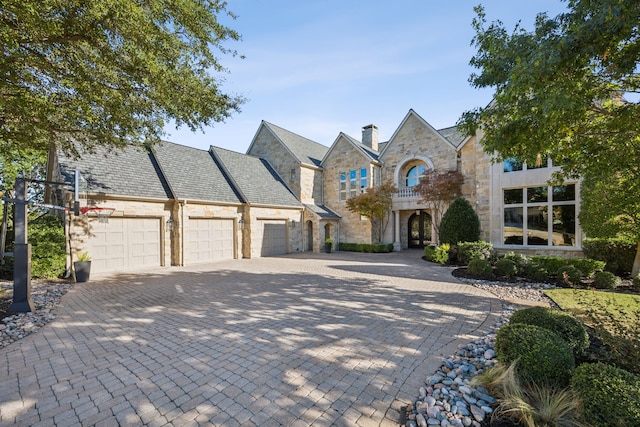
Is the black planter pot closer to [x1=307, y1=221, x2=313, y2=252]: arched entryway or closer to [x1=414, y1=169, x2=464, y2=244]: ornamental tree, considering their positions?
[x1=307, y1=221, x2=313, y2=252]: arched entryway

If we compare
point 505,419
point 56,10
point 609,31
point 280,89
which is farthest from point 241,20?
point 505,419

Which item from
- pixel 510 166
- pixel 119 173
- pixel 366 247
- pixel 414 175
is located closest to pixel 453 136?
pixel 414 175

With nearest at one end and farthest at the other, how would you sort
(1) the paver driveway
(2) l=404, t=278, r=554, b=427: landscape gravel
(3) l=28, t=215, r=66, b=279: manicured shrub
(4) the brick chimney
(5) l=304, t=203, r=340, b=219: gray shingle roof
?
(2) l=404, t=278, r=554, b=427: landscape gravel < (1) the paver driveway < (3) l=28, t=215, r=66, b=279: manicured shrub < (5) l=304, t=203, r=340, b=219: gray shingle roof < (4) the brick chimney

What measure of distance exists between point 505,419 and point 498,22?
295 inches

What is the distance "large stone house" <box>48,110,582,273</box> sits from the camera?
1198 cm

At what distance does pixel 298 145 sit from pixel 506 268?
57.0ft

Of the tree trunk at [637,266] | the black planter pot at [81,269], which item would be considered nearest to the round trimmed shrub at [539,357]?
the tree trunk at [637,266]

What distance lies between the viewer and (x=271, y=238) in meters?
17.6

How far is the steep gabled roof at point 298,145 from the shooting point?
21297 millimetres

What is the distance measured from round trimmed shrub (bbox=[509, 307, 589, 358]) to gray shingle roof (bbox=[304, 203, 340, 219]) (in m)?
15.6

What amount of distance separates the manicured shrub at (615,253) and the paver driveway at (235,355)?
6.23 m

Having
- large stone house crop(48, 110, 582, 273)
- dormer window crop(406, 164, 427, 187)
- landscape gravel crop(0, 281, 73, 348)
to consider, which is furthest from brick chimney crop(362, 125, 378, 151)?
landscape gravel crop(0, 281, 73, 348)

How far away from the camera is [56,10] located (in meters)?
4.76

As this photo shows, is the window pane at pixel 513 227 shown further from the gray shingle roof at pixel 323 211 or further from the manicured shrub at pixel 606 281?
the gray shingle roof at pixel 323 211
